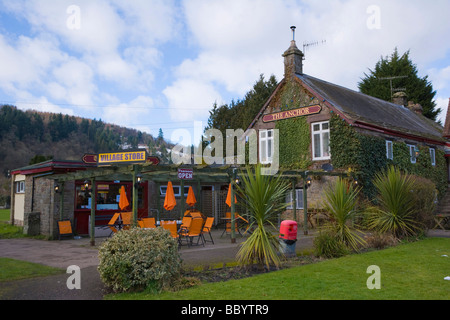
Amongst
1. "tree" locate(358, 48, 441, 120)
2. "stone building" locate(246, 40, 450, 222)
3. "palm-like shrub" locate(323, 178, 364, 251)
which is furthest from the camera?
"tree" locate(358, 48, 441, 120)

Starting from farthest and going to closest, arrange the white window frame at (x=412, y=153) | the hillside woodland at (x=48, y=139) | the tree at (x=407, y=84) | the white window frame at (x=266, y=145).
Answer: the hillside woodland at (x=48, y=139) → the tree at (x=407, y=84) → the white window frame at (x=266, y=145) → the white window frame at (x=412, y=153)

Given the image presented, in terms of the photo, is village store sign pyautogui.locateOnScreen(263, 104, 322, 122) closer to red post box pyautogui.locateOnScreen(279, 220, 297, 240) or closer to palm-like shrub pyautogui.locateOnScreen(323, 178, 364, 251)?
palm-like shrub pyautogui.locateOnScreen(323, 178, 364, 251)

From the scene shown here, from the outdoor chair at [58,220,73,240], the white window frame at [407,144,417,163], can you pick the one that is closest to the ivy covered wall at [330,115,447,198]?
the white window frame at [407,144,417,163]

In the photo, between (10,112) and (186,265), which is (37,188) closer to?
(186,265)

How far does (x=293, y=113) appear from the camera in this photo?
62.0 ft

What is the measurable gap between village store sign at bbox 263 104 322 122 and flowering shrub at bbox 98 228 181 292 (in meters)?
13.2

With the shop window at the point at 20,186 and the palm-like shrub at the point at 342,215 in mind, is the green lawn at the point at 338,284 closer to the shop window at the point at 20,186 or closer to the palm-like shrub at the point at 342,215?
the palm-like shrub at the point at 342,215

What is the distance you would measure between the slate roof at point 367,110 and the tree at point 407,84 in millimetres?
10506

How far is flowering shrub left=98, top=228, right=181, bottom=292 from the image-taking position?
5852 millimetres

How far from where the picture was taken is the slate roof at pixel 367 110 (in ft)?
57.3

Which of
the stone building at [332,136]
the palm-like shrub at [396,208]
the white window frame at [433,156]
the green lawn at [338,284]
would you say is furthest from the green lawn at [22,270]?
the white window frame at [433,156]
